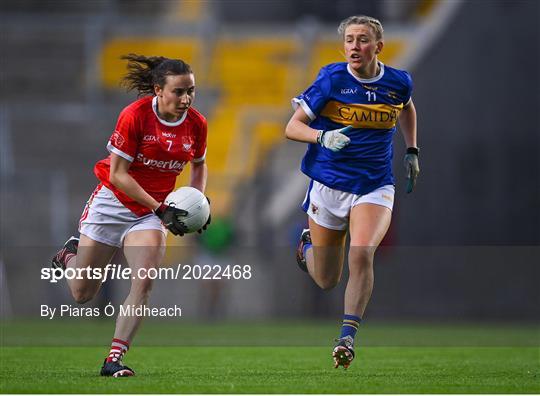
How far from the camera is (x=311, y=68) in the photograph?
22266mm

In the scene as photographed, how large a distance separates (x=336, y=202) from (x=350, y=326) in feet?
3.09

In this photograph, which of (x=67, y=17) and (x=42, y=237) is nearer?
(x=42, y=237)

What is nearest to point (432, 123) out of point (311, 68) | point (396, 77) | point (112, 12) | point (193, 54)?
point (311, 68)

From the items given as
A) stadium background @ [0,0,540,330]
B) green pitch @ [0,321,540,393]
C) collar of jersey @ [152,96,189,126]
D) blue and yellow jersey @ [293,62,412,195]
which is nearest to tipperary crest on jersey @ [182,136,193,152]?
collar of jersey @ [152,96,189,126]

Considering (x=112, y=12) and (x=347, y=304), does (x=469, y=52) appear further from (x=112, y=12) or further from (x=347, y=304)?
(x=347, y=304)

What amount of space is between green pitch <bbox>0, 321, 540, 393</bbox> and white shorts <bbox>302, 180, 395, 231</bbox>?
103 cm

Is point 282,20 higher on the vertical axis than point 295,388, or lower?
higher

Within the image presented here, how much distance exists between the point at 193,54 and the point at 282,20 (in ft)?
7.64

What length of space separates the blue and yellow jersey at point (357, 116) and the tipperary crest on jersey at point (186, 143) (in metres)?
0.76

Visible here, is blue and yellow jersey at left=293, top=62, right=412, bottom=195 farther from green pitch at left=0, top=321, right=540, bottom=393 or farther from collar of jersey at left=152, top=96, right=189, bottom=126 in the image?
green pitch at left=0, top=321, right=540, bottom=393

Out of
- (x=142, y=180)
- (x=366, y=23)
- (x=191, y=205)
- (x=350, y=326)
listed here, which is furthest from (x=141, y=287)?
(x=366, y=23)

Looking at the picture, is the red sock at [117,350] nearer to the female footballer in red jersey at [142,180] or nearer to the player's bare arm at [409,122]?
the female footballer in red jersey at [142,180]

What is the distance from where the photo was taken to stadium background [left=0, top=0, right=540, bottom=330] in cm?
1695

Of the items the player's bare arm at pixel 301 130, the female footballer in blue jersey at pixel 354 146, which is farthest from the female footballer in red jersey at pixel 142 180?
the female footballer in blue jersey at pixel 354 146
